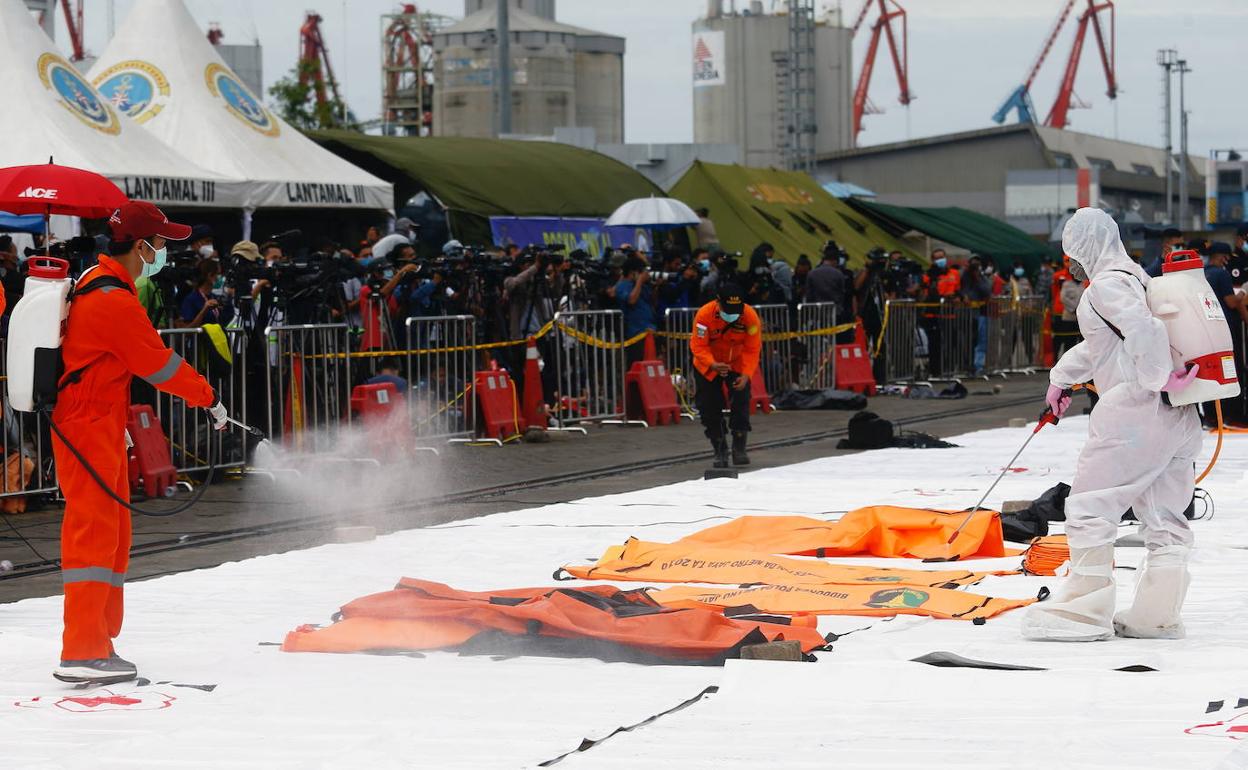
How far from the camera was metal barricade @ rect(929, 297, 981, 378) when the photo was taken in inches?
1144

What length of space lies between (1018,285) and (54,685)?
29.2 metres

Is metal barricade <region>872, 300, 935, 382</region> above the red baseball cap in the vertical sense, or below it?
below

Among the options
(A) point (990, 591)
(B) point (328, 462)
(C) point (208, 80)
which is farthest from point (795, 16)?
(A) point (990, 591)

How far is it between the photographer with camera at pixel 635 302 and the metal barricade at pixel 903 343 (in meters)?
6.86

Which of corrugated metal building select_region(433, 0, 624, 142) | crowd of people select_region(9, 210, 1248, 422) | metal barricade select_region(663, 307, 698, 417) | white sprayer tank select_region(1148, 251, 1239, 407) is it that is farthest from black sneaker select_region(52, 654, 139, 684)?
corrugated metal building select_region(433, 0, 624, 142)

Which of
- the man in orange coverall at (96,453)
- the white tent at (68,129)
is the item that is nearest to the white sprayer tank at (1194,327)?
the man in orange coverall at (96,453)

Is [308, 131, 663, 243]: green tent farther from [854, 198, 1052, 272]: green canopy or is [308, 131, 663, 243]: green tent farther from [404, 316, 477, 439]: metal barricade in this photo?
[854, 198, 1052, 272]: green canopy

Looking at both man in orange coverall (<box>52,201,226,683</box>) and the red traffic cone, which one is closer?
man in orange coverall (<box>52,201,226,683</box>)

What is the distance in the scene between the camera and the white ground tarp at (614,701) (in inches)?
225

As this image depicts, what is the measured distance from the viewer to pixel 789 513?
40.2 ft

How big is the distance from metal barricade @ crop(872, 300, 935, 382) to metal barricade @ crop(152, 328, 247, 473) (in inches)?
546

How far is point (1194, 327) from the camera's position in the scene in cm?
770

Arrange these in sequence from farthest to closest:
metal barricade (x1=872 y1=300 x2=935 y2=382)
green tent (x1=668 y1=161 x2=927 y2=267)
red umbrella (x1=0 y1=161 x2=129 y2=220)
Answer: green tent (x1=668 y1=161 x2=927 y2=267) < metal barricade (x1=872 y1=300 x2=935 y2=382) < red umbrella (x1=0 y1=161 x2=129 y2=220)

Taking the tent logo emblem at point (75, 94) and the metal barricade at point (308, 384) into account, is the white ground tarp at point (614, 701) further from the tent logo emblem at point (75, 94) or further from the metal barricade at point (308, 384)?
the tent logo emblem at point (75, 94)
